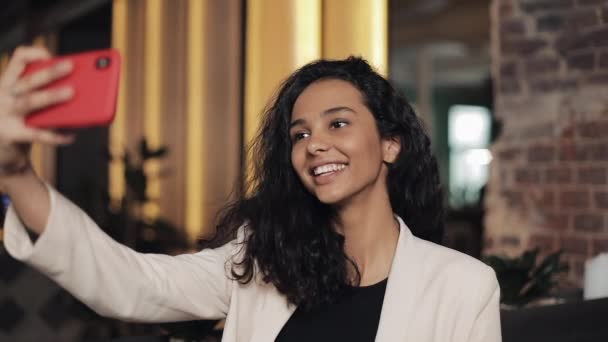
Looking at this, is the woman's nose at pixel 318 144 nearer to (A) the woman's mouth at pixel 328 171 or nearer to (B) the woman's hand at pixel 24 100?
(A) the woman's mouth at pixel 328 171

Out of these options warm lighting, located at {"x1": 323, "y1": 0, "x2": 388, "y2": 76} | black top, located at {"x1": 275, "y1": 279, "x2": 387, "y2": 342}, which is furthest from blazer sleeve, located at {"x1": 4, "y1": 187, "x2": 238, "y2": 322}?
warm lighting, located at {"x1": 323, "y1": 0, "x2": 388, "y2": 76}

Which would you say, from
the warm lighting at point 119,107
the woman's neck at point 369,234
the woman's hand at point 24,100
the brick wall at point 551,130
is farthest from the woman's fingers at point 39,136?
the warm lighting at point 119,107

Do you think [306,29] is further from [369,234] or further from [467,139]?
[467,139]

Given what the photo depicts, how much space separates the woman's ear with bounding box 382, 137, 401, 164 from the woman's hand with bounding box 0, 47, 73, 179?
3.07 feet

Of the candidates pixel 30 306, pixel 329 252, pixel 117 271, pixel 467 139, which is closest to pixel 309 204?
pixel 329 252

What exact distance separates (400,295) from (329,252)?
0.20 metres

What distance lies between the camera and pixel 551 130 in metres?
2.98

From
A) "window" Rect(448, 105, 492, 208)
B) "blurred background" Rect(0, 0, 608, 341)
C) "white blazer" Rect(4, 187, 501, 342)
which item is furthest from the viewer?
"window" Rect(448, 105, 492, 208)

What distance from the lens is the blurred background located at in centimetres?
262

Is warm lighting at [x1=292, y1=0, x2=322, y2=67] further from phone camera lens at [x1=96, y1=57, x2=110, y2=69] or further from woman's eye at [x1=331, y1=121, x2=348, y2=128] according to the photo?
phone camera lens at [x1=96, y1=57, x2=110, y2=69]

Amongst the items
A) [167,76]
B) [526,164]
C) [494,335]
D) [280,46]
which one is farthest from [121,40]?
[494,335]

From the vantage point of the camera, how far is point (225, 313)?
153cm

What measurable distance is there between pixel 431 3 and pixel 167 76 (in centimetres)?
456

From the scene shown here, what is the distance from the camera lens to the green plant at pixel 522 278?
226cm
